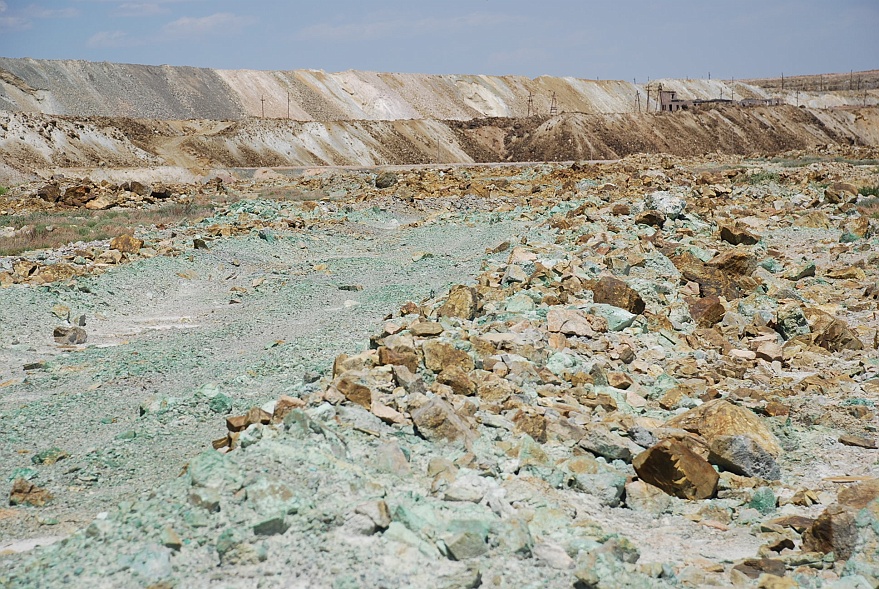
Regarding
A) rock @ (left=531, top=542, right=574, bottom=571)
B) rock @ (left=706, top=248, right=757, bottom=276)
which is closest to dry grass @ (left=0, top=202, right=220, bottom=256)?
rock @ (left=706, top=248, right=757, bottom=276)

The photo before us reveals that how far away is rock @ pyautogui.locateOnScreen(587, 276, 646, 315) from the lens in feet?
33.4

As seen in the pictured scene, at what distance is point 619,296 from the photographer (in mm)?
10258

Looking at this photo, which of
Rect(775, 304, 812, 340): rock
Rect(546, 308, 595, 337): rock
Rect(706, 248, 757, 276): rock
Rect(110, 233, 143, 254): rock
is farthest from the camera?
Rect(110, 233, 143, 254): rock

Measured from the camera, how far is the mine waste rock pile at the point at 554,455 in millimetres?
4305

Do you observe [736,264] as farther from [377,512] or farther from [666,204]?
[377,512]

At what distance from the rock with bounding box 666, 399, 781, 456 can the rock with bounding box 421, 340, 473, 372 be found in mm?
1823

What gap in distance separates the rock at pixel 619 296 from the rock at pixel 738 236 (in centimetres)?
663

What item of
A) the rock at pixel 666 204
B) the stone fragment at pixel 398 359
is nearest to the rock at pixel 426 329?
the stone fragment at pixel 398 359

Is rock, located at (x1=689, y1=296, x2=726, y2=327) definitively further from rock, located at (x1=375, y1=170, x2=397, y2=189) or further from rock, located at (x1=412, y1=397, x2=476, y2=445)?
rock, located at (x1=375, y1=170, x2=397, y2=189)

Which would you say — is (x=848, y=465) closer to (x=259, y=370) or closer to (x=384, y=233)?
(x=259, y=370)

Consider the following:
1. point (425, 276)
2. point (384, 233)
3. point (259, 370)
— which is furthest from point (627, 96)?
point (259, 370)

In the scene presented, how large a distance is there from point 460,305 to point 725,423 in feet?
12.7

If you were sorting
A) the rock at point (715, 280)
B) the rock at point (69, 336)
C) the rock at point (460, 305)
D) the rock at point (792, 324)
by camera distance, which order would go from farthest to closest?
the rock at point (715, 280), the rock at point (69, 336), the rock at point (792, 324), the rock at point (460, 305)

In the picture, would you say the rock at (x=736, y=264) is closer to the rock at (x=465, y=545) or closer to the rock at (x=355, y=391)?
the rock at (x=355, y=391)
